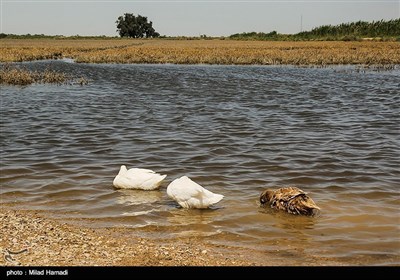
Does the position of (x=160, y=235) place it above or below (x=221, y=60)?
below

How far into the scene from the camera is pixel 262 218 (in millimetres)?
7160

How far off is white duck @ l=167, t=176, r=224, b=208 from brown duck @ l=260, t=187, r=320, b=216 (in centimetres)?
86

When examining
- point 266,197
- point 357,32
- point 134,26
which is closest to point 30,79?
point 266,197

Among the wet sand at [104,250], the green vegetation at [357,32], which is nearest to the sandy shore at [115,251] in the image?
the wet sand at [104,250]

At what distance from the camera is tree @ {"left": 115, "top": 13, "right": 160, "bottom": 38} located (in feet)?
466

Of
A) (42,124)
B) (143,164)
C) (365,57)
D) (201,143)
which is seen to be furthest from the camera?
(365,57)

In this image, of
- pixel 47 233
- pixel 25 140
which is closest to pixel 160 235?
pixel 47 233

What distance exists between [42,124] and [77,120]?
3.92 ft

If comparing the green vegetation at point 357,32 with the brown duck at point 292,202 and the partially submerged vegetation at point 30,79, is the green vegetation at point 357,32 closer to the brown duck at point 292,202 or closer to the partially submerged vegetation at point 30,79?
the partially submerged vegetation at point 30,79

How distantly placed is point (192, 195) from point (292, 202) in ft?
5.06

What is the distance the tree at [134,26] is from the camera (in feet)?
466

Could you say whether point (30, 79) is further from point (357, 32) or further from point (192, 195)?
point (357, 32)

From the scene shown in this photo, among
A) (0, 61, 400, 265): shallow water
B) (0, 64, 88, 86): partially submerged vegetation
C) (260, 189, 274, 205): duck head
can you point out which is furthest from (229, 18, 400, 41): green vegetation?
(260, 189, 274, 205): duck head

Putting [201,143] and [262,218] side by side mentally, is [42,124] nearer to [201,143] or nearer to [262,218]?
[201,143]
